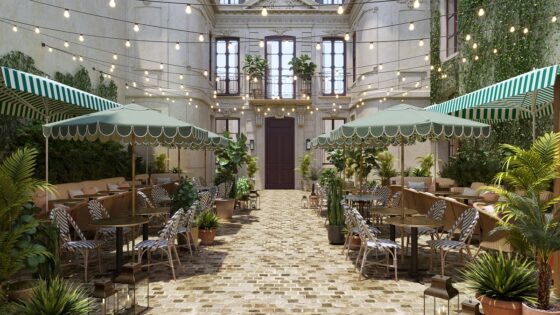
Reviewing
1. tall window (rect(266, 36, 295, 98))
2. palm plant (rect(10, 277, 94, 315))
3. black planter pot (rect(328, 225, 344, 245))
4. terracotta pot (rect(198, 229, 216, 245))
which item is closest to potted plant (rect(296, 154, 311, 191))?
tall window (rect(266, 36, 295, 98))

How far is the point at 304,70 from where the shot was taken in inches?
790

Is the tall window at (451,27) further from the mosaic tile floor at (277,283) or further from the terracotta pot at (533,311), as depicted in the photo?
the terracotta pot at (533,311)

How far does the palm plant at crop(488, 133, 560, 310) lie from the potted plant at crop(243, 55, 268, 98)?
16568 mm

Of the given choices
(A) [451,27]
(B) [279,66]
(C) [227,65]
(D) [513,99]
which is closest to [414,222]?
(D) [513,99]

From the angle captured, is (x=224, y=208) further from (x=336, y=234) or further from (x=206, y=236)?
(x=336, y=234)

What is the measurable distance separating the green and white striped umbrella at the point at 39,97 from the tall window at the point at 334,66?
42.9 ft

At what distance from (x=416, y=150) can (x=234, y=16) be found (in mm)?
10971

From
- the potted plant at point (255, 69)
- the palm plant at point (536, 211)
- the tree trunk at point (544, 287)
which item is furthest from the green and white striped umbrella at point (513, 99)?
the potted plant at point (255, 69)

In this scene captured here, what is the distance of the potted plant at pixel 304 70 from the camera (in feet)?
65.9

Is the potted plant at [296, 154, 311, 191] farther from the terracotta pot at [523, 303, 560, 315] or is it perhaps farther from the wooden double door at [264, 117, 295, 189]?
the terracotta pot at [523, 303, 560, 315]

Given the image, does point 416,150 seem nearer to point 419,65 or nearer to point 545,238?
point 419,65

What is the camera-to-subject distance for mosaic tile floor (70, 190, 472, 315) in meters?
4.75

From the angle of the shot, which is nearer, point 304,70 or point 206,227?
point 206,227

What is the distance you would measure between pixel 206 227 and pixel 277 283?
2906 millimetres
